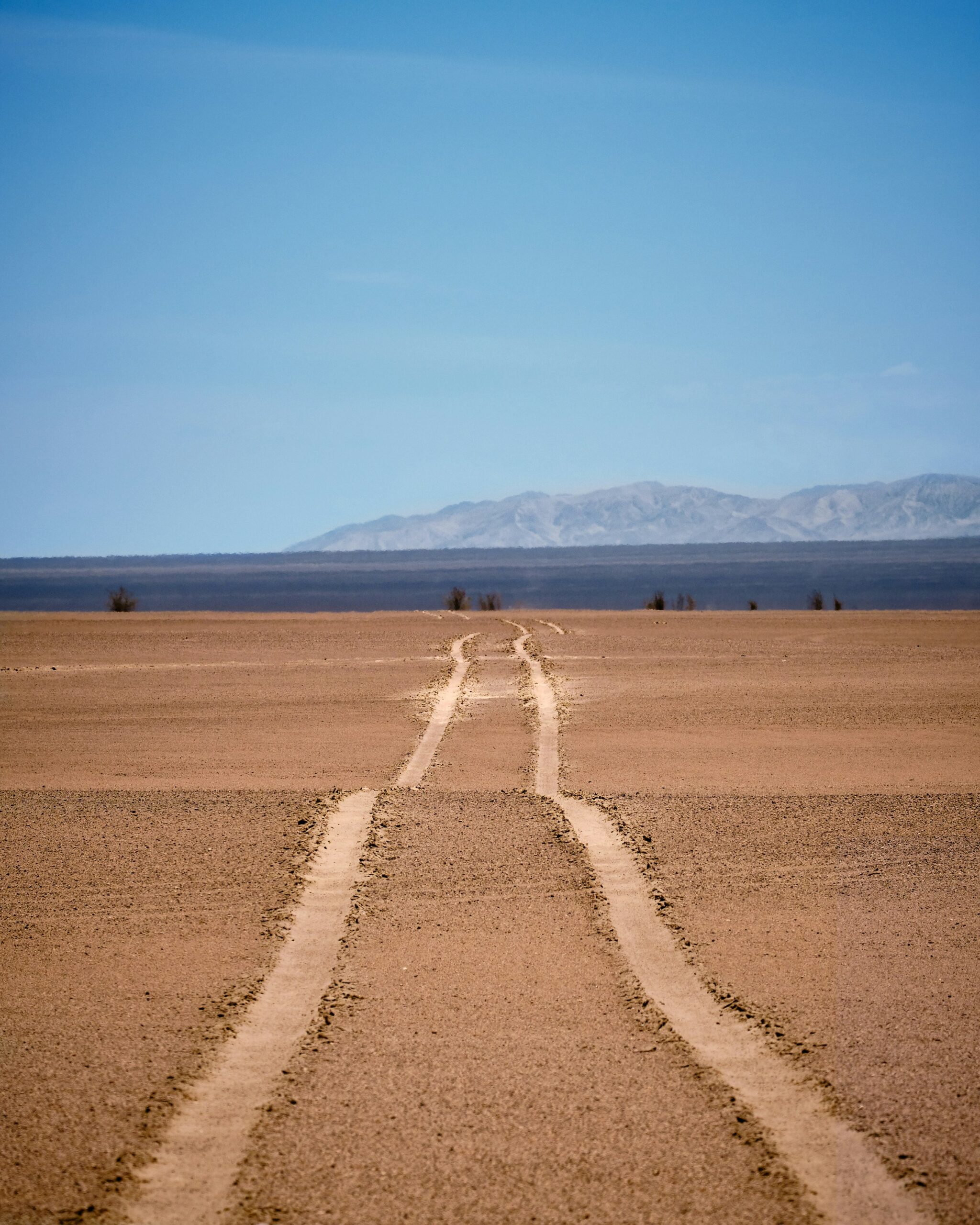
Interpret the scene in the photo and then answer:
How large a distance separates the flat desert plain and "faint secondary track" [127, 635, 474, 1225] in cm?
1

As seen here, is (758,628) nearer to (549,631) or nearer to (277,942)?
(549,631)

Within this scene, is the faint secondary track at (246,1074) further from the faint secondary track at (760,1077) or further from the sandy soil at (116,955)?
the faint secondary track at (760,1077)

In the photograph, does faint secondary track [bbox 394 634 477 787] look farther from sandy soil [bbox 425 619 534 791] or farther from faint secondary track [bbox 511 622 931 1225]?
faint secondary track [bbox 511 622 931 1225]

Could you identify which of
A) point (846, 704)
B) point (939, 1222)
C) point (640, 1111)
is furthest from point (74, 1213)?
point (846, 704)

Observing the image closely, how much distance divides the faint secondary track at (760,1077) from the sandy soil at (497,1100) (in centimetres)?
11

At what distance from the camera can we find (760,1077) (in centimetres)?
394

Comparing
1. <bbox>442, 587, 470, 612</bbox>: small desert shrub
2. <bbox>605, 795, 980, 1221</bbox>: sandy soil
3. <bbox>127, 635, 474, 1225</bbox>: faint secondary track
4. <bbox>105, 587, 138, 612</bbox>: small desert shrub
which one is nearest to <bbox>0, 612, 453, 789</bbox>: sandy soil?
<bbox>127, 635, 474, 1225</bbox>: faint secondary track

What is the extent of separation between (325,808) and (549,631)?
14928 mm

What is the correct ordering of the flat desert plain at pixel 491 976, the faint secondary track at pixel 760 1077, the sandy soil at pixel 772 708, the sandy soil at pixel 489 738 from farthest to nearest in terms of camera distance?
the sandy soil at pixel 772 708
the sandy soil at pixel 489 738
the flat desert plain at pixel 491 976
the faint secondary track at pixel 760 1077

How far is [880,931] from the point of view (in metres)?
5.42

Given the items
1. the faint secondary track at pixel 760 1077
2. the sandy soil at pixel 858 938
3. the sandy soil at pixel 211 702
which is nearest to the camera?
the faint secondary track at pixel 760 1077

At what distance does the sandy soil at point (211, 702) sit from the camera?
378 inches

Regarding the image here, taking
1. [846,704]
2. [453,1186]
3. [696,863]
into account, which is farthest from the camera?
[846,704]

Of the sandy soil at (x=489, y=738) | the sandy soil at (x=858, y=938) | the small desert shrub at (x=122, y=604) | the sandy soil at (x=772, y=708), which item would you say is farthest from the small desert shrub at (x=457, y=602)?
the sandy soil at (x=858, y=938)
